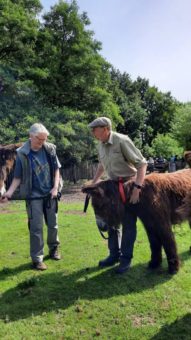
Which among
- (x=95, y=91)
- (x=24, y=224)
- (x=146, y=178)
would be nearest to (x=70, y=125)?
(x=95, y=91)

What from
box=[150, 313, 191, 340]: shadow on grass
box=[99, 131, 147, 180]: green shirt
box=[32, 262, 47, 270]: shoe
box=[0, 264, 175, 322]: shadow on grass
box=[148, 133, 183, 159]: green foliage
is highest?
box=[148, 133, 183, 159]: green foliage

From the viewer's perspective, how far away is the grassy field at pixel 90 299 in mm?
3678

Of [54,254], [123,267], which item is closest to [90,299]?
[123,267]

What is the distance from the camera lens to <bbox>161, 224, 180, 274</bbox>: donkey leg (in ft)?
16.4

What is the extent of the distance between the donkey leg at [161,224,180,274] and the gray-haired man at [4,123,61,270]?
1.81 meters

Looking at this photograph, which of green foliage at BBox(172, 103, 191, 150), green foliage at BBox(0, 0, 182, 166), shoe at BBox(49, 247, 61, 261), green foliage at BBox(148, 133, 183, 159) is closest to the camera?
shoe at BBox(49, 247, 61, 261)

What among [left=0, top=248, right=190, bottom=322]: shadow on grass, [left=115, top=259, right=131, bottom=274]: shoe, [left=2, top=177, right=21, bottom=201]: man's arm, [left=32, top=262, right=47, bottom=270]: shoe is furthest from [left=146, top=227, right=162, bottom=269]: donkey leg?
[left=2, top=177, right=21, bottom=201]: man's arm

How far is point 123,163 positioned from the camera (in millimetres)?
5047

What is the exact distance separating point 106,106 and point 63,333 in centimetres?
2098

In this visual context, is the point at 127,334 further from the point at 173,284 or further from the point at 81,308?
the point at 173,284

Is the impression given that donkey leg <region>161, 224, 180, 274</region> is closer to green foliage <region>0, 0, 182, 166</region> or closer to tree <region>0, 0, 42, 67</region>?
green foliage <region>0, 0, 182, 166</region>

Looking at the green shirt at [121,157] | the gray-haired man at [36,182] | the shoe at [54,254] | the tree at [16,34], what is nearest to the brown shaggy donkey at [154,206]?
the green shirt at [121,157]

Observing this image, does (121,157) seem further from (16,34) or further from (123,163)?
(16,34)

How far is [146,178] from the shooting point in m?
5.14
